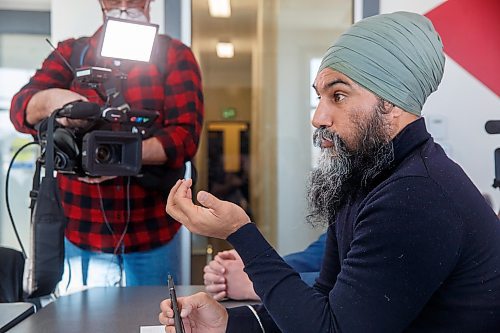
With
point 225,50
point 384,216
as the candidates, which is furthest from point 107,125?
point 225,50

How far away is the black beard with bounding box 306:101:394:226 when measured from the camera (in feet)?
3.21

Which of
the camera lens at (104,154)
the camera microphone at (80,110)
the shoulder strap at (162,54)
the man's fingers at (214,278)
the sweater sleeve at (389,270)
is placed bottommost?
the man's fingers at (214,278)

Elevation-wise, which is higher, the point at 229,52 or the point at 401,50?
the point at 229,52

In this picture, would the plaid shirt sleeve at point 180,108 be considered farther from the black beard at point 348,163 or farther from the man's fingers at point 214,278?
the black beard at point 348,163

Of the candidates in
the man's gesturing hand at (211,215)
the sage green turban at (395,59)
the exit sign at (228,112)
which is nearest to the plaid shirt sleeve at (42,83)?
the man's gesturing hand at (211,215)

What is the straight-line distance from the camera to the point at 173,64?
2.06m

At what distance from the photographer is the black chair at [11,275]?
5.81ft

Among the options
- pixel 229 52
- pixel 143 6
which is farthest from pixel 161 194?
pixel 229 52

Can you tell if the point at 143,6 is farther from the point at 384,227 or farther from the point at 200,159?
the point at 384,227

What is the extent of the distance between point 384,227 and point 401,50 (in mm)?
300

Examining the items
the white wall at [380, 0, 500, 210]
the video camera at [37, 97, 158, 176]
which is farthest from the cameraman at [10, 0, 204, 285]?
the white wall at [380, 0, 500, 210]

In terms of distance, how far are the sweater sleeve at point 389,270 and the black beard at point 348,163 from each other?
102 millimetres

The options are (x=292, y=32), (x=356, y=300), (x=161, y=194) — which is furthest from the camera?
(x=292, y=32)

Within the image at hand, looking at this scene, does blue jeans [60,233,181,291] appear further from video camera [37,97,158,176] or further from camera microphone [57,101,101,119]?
camera microphone [57,101,101,119]
